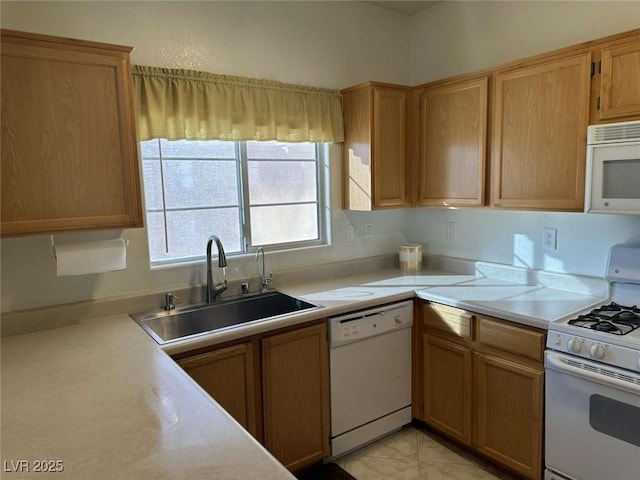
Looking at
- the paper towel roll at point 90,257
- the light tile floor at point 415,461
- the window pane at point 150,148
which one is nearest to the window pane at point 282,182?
the window pane at point 150,148

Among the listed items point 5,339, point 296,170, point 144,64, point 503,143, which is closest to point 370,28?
point 296,170

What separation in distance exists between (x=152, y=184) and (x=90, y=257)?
0.56 m

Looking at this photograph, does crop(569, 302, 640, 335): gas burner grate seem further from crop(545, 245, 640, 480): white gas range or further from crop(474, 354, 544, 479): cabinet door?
crop(474, 354, 544, 479): cabinet door

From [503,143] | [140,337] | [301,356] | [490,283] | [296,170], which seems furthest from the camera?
→ [296,170]

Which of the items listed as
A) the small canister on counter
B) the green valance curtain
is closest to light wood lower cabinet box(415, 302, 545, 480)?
the small canister on counter

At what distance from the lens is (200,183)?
254 centimetres

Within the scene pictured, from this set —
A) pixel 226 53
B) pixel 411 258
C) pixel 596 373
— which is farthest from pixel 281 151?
pixel 596 373

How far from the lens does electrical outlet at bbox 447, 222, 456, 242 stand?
3.12 metres

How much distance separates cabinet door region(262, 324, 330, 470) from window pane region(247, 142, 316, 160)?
3.79 feet

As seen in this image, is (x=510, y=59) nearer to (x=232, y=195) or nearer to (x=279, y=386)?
(x=232, y=195)

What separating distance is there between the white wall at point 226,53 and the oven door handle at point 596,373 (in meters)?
1.53

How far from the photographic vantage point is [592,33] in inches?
90.9

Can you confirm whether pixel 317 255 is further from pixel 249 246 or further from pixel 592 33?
pixel 592 33

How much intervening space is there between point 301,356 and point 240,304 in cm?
51
